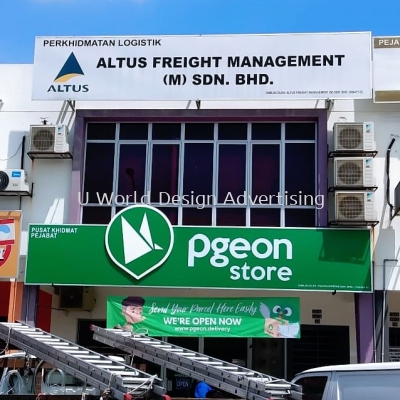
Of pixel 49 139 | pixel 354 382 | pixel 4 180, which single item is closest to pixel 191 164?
pixel 49 139

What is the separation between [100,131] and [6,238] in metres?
3.20

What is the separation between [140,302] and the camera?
14.9 m

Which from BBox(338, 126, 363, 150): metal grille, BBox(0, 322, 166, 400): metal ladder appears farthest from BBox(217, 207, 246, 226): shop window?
BBox(0, 322, 166, 400): metal ladder

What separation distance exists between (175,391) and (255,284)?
352cm

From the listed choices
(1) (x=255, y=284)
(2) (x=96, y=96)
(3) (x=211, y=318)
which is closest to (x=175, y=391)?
(3) (x=211, y=318)

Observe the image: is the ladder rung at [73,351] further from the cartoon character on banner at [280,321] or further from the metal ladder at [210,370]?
the cartoon character on banner at [280,321]

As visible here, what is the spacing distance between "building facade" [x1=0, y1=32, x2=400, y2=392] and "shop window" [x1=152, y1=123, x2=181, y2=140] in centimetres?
2

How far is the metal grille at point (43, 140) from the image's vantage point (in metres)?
15.4

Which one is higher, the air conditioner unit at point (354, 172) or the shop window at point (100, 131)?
the shop window at point (100, 131)

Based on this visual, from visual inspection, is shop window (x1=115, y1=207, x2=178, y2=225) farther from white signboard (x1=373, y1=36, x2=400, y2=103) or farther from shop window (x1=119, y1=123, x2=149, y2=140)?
white signboard (x1=373, y1=36, x2=400, y2=103)

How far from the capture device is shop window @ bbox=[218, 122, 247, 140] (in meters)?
15.8

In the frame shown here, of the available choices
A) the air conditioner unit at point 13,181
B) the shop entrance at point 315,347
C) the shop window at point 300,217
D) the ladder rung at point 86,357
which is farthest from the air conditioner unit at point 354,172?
the ladder rung at point 86,357

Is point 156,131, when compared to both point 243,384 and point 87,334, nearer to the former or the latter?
point 87,334

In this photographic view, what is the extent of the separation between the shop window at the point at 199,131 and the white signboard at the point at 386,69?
144 inches
